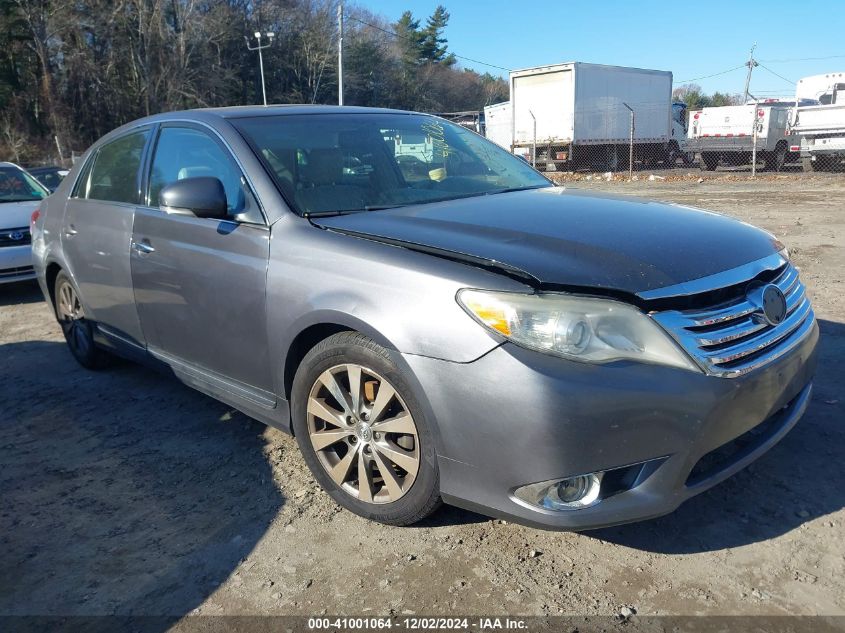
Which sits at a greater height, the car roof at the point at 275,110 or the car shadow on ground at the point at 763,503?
the car roof at the point at 275,110

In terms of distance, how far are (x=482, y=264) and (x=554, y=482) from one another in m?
0.78

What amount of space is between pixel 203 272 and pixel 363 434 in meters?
1.23

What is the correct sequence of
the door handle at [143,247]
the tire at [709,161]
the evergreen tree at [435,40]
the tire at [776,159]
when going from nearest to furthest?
the door handle at [143,247]
the tire at [776,159]
the tire at [709,161]
the evergreen tree at [435,40]

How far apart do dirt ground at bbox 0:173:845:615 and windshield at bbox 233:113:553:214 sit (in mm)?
1362

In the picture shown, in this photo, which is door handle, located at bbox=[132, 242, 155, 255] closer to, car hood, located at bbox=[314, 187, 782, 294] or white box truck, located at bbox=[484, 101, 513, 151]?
car hood, located at bbox=[314, 187, 782, 294]

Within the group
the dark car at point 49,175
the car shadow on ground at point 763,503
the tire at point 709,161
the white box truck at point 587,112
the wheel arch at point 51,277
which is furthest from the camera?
the white box truck at point 587,112

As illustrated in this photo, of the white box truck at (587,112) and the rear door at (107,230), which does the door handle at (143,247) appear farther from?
the white box truck at (587,112)

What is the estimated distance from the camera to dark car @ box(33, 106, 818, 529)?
226 cm

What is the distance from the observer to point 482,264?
2.43 m

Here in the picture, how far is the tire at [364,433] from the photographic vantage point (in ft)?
8.45

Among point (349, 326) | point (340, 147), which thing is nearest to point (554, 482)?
point (349, 326)

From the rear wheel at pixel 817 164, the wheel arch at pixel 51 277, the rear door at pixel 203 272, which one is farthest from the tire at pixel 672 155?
the rear door at pixel 203 272

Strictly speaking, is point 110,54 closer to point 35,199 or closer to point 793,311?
point 35,199

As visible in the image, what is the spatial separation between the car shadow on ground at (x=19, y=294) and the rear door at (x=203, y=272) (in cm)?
477
